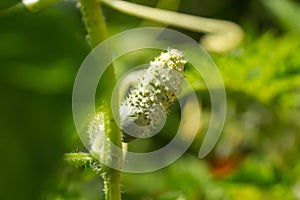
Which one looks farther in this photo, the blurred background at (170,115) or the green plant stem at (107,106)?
the green plant stem at (107,106)

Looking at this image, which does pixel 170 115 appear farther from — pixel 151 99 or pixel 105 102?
pixel 105 102

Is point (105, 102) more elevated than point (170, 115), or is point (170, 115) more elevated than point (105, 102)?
point (170, 115)

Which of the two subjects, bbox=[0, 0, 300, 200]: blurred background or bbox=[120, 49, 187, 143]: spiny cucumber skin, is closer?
bbox=[0, 0, 300, 200]: blurred background

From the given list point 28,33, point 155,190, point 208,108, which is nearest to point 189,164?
point 155,190

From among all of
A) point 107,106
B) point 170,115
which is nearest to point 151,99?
point 107,106
